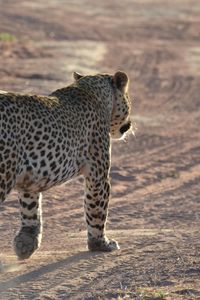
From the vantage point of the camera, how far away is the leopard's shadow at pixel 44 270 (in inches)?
348

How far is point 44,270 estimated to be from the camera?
369 inches

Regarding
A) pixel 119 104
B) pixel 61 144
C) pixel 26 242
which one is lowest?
pixel 26 242

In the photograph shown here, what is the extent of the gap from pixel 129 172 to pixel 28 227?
455 centimetres

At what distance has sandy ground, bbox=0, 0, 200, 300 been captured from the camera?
356 inches

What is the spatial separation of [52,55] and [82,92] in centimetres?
1503

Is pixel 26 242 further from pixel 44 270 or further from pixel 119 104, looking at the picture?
pixel 119 104

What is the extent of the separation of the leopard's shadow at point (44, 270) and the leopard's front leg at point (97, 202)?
0.14 m

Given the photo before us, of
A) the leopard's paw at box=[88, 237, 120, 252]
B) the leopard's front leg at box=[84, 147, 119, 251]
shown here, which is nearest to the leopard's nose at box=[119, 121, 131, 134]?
the leopard's front leg at box=[84, 147, 119, 251]

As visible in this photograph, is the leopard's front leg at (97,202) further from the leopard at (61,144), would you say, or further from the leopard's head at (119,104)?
the leopard's head at (119,104)

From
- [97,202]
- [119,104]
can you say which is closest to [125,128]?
[119,104]

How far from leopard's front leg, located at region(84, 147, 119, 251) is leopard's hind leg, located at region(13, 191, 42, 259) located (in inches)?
19.6

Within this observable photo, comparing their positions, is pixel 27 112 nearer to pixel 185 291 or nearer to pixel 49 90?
pixel 185 291

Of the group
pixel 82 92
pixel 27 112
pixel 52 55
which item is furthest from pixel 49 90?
pixel 27 112

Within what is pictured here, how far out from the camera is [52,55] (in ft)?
83.1
